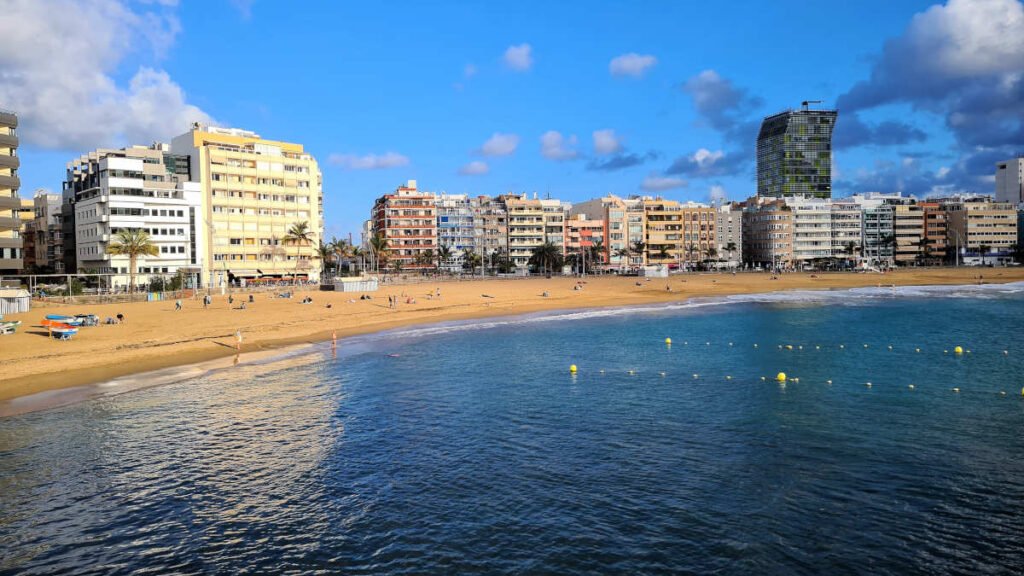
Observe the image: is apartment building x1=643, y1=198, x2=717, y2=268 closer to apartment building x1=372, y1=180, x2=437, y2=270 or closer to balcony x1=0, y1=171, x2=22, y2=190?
apartment building x1=372, y1=180, x2=437, y2=270

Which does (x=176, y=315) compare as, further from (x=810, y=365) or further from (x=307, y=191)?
(x=307, y=191)

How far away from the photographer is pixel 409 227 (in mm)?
153375

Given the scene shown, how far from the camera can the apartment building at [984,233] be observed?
600ft

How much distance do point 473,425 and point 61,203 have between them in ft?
394

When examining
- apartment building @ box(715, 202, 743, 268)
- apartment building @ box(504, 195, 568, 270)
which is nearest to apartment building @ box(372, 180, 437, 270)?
apartment building @ box(504, 195, 568, 270)

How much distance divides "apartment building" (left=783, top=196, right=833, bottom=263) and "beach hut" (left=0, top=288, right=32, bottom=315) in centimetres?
17198

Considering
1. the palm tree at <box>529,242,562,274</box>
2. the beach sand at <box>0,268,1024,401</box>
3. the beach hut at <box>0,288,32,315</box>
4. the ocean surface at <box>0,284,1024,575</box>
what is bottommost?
the ocean surface at <box>0,284,1024,575</box>

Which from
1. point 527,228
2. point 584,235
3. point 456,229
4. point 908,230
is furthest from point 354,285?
point 908,230

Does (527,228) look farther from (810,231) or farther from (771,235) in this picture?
(810,231)

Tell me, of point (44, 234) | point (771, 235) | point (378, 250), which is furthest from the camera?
point (771, 235)

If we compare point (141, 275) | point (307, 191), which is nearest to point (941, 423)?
point (141, 275)

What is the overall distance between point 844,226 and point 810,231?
11137 mm

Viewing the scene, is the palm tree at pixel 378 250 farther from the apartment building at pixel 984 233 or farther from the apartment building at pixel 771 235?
the apartment building at pixel 984 233

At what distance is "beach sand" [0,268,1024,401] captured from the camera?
33875 mm
